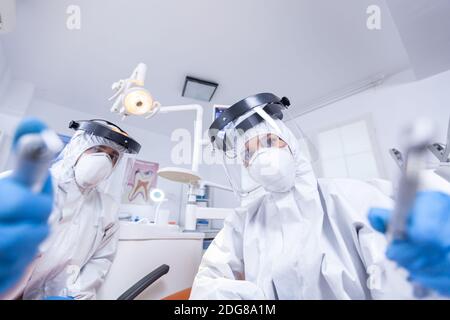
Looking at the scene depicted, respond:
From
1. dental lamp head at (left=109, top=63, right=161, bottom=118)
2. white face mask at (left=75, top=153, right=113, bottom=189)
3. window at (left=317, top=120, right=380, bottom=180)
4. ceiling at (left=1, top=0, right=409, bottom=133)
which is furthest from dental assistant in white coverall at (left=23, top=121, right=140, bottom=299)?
window at (left=317, top=120, right=380, bottom=180)

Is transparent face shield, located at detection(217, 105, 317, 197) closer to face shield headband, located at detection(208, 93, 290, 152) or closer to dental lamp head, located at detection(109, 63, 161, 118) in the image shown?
face shield headband, located at detection(208, 93, 290, 152)

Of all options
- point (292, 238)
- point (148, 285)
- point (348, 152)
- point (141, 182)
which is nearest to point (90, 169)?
point (148, 285)

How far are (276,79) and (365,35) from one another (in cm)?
64

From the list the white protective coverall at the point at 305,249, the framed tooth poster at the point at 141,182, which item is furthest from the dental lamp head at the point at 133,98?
the framed tooth poster at the point at 141,182

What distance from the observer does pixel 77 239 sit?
2.08ft

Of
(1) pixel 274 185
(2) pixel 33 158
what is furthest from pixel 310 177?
(2) pixel 33 158

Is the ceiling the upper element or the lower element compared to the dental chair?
upper

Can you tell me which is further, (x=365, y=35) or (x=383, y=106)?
(x=383, y=106)

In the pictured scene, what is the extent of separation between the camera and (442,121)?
3.94 ft

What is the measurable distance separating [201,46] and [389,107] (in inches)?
59.6

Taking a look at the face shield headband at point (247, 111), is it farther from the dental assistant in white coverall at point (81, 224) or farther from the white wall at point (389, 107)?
the white wall at point (389, 107)

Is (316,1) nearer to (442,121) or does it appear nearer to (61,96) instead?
(442,121)

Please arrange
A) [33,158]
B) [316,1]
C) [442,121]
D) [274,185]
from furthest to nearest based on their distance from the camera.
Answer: [442,121], [316,1], [274,185], [33,158]

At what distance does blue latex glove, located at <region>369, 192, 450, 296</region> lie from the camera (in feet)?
0.79
